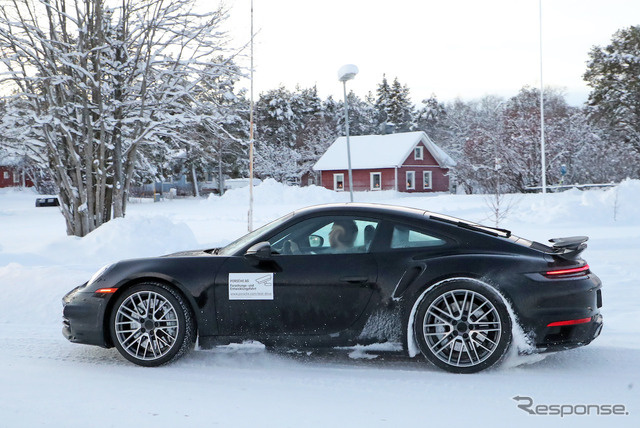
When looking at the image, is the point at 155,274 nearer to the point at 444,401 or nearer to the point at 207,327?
the point at 207,327

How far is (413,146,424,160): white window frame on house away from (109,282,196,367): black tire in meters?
51.2

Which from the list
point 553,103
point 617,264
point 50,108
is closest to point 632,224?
point 617,264

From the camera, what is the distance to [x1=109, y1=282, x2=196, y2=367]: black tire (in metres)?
4.90

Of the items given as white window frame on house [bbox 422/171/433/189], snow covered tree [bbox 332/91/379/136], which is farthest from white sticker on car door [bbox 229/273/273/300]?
snow covered tree [bbox 332/91/379/136]

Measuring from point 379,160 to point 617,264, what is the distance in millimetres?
43814

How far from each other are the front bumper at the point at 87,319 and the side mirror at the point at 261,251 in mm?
1261

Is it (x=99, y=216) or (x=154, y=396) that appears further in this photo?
(x=99, y=216)

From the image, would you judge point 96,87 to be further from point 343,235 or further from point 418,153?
point 418,153

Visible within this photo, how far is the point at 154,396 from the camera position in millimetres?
4172

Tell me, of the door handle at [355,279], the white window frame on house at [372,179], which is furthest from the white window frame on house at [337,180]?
the door handle at [355,279]

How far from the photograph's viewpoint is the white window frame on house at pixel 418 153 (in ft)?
180

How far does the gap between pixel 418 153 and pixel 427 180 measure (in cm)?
300

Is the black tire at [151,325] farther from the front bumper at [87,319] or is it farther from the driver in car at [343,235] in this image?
the driver in car at [343,235]

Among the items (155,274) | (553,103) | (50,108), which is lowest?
(155,274)
